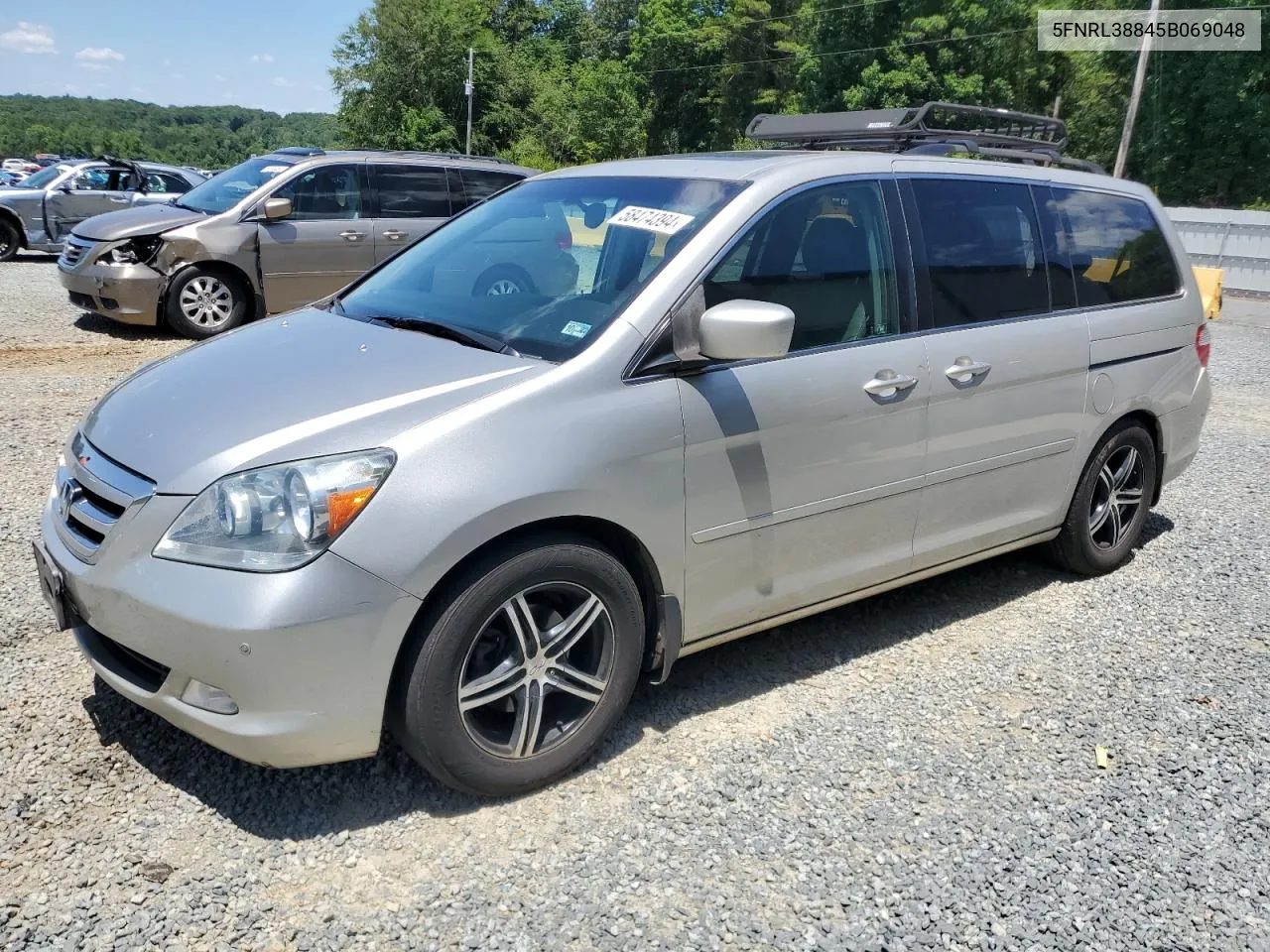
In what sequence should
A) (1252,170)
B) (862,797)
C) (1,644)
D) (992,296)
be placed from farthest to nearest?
(1252,170)
(992,296)
(1,644)
(862,797)

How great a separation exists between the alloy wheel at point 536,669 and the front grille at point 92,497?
3.24ft

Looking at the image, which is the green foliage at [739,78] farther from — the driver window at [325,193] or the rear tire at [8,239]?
the driver window at [325,193]

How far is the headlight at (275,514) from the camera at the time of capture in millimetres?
2516

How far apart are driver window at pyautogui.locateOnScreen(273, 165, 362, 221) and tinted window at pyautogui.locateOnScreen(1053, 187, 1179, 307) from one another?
7358 mm

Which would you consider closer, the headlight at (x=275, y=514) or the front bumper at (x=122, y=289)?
the headlight at (x=275, y=514)

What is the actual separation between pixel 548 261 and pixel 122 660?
71.1 inches

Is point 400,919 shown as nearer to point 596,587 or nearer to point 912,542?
point 596,587

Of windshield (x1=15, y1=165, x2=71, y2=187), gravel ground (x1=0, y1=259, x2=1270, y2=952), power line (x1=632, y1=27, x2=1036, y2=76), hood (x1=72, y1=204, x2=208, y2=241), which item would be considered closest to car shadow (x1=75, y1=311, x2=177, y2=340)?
hood (x1=72, y1=204, x2=208, y2=241)

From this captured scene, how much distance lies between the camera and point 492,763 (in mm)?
2861

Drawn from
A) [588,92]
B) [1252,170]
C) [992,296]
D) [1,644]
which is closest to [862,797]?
[992,296]

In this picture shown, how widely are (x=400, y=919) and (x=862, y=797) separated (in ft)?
4.55

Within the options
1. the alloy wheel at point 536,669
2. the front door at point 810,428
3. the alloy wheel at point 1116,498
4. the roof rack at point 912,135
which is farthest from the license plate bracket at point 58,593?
the alloy wheel at point 1116,498

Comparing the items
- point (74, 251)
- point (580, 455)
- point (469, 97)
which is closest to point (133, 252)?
point (74, 251)

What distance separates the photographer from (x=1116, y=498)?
15.9 ft
